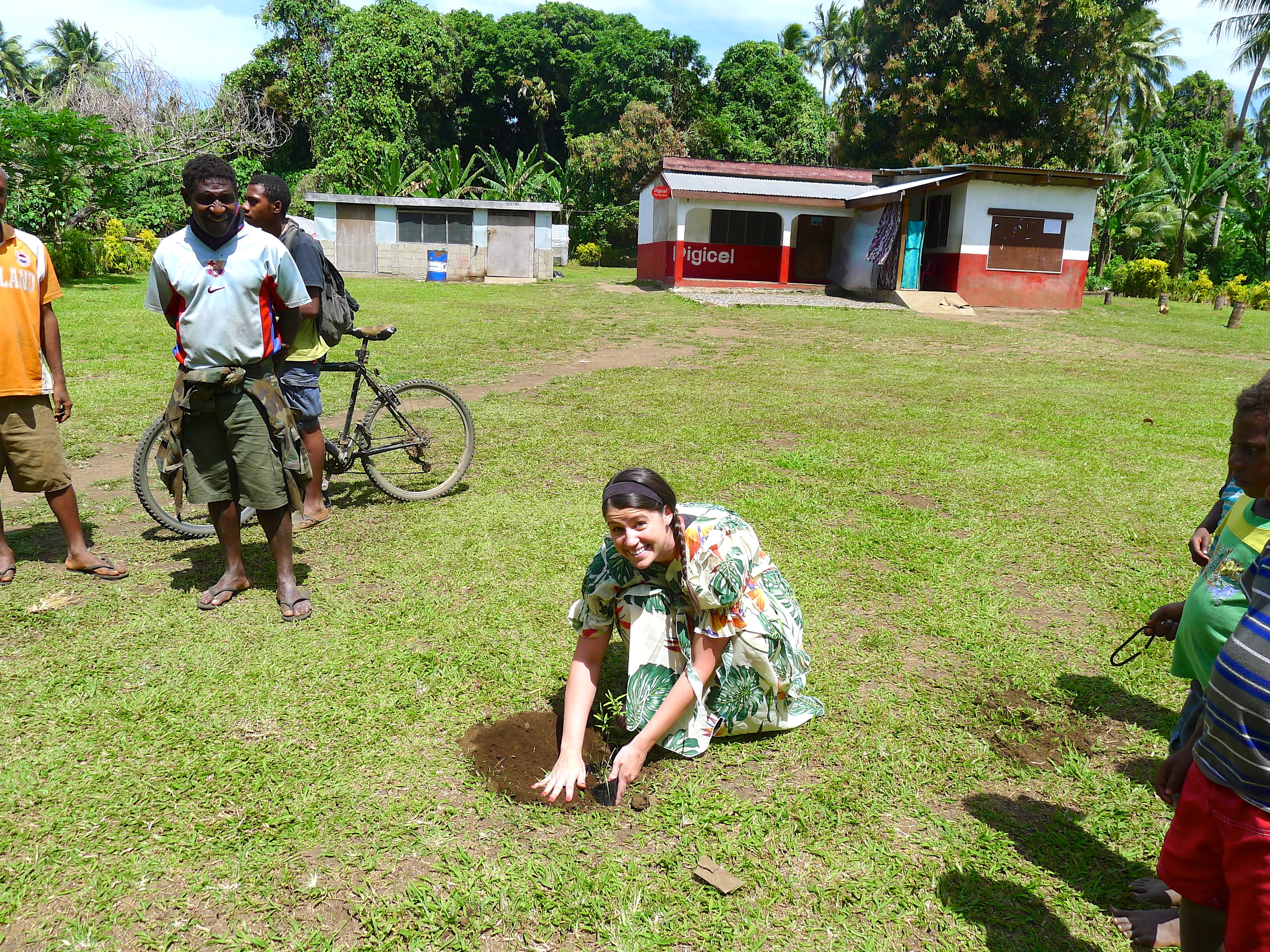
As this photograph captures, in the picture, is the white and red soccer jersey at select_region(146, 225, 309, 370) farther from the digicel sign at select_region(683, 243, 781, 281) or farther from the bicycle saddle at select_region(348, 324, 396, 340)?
the digicel sign at select_region(683, 243, 781, 281)

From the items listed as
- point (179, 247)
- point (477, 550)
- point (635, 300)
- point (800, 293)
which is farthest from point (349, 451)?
point (800, 293)

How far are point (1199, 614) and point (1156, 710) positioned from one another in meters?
1.28

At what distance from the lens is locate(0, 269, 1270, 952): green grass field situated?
7.90ft

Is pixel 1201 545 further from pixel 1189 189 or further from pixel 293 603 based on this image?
pixel 1189 189

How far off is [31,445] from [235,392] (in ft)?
4.28

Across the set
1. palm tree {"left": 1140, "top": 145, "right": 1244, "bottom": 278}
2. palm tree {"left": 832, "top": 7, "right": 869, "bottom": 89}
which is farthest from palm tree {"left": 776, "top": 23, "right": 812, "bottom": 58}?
palm tree {"left": 1140, "top": 145, "right": 1244, "bottom": 278}

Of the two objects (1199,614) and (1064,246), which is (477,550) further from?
(1064,246)

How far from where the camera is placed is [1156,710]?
3.43m

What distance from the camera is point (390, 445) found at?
5668mm

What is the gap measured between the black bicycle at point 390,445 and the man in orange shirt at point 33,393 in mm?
460

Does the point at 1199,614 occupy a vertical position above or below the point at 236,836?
above

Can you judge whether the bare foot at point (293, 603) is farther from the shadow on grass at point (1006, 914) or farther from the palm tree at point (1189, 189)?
the palm tree at point (1189, 189)

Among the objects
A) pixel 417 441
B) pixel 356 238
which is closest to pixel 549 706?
pixel 417 441

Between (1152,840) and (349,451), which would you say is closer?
(1152,840)
